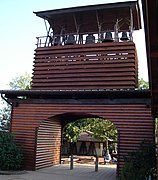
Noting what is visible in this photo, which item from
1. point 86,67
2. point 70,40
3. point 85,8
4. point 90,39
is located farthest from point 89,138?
point 85,8

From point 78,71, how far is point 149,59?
11995 mm

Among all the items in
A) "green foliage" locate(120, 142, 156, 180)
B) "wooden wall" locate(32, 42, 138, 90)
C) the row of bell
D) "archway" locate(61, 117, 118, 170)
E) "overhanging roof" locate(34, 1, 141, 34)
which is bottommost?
"green foliage" locate(120, 142, 156, 180)

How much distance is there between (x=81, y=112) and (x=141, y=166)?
16.0 ft

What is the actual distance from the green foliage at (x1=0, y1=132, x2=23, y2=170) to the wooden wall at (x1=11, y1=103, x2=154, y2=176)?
0.68 metres

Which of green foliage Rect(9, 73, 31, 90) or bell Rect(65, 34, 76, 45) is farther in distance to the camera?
green foliage Rect(9, 73, 31, 90)

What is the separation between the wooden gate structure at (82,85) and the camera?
544 inches

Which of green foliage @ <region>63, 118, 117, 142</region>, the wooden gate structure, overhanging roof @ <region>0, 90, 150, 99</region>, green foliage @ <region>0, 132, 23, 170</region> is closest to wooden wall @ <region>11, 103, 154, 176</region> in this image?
the wooden gate structure

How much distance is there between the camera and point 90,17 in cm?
1881

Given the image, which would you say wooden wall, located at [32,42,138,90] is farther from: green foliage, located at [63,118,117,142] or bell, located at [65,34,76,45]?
green foliage, located at [63,118,117,142]

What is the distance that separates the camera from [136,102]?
1384cm

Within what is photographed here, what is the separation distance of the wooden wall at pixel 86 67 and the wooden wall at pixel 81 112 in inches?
91.2

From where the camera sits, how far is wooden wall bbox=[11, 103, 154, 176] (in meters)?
13.6

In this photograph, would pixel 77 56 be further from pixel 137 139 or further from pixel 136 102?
pixel 137 139

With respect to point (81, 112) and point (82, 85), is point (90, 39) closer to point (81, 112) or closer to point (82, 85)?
point (82, 85)
